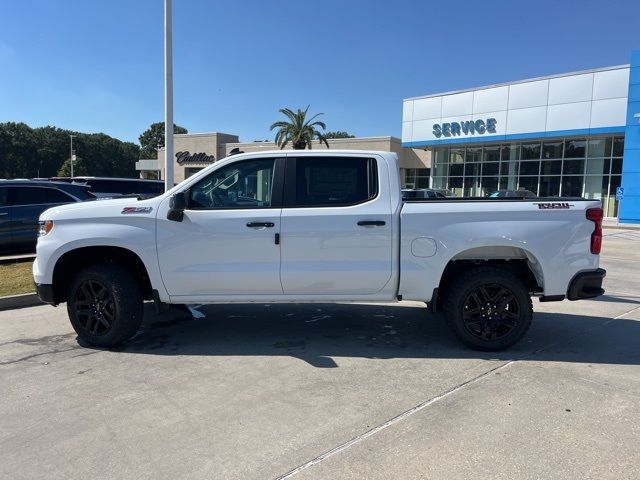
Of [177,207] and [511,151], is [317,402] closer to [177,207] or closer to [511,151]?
[177,207]

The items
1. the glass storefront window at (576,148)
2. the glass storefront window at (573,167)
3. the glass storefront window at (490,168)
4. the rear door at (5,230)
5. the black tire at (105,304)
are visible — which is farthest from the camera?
the glass storefront window at (490,168)

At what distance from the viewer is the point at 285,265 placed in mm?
5160

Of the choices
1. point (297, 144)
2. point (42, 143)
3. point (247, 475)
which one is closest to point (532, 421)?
point (247, 475)

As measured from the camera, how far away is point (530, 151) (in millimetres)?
34219

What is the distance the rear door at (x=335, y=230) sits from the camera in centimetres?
509

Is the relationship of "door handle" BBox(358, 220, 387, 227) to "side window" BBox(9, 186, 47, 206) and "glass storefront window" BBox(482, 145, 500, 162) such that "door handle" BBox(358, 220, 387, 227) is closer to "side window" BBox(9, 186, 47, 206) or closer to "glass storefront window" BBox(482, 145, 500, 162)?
"side window" BBox(9, 186, 47, 206)

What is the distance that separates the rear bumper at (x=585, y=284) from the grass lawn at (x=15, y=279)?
736 centimetres

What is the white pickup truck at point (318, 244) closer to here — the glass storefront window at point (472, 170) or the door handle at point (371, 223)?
the door handle at point (371, 223)

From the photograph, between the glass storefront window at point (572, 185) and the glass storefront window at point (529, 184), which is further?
the glass storefront window at point (529, 184)

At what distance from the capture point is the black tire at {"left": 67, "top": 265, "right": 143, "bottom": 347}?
17.3 ft

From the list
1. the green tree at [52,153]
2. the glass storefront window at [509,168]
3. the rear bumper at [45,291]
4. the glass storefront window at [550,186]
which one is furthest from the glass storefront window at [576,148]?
the green tree at [52,153]

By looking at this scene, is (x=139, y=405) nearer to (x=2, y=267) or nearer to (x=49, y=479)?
(x=49, y=479)

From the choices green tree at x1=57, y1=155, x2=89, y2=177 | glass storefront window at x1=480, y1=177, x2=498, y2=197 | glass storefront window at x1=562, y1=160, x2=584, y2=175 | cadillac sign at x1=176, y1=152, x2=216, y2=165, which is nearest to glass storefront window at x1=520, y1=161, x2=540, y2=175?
glass storefront window at x1=562, y1=160, x2=584, y2=175

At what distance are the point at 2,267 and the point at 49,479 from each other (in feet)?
25.8
